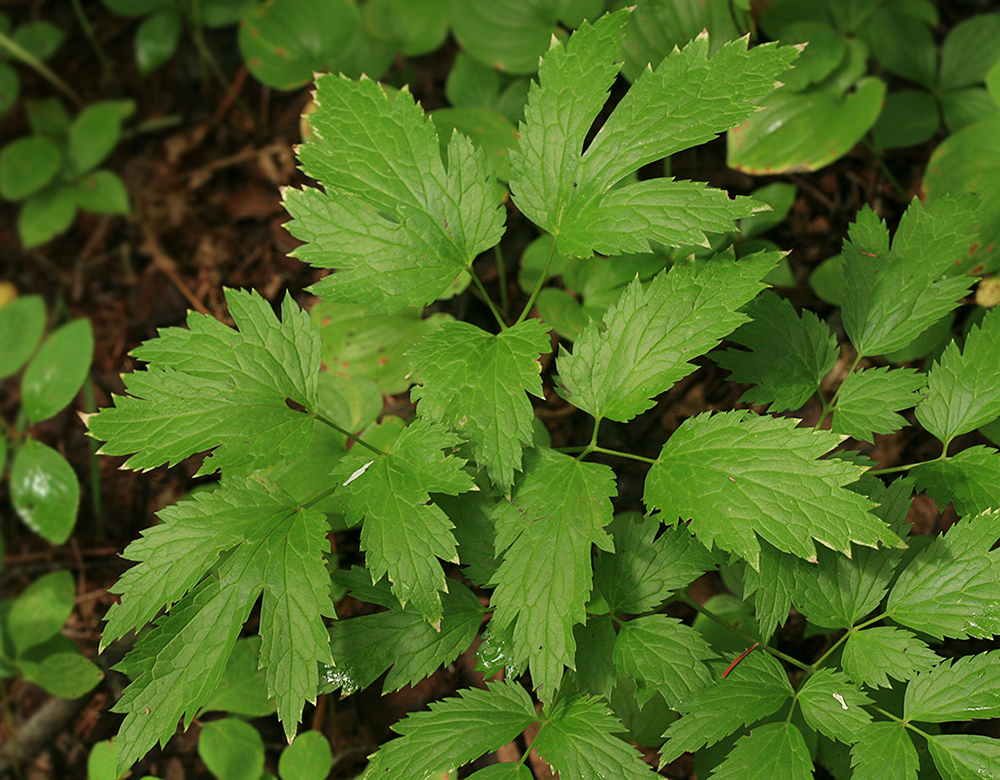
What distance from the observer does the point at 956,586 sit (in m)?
1.15

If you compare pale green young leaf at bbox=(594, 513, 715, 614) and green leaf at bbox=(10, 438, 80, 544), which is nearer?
pale green young leaf at bbox=(594, 513, 715, 614)

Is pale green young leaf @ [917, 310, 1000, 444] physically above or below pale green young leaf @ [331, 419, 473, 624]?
below

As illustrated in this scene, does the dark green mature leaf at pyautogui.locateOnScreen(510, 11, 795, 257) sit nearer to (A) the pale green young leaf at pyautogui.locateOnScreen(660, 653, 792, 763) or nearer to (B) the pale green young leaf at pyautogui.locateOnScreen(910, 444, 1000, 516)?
(B) the pale green young leaf at pyautogui.locateOnScreen(910, 444, 1000, 516)

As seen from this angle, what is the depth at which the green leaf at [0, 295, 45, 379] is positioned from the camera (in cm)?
202

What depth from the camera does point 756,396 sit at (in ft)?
4.62

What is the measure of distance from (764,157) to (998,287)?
25.4 inches

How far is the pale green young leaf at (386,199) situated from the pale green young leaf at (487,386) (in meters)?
0.13

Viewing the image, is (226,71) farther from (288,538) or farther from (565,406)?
(288,538)

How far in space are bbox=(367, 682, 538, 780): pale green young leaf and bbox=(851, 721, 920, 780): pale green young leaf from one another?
53 centimetres

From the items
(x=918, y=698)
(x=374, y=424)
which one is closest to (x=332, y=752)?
(x=374, y=424)

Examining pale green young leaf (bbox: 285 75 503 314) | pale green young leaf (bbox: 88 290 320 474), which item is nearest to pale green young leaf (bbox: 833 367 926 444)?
pale green young leaf (bbox: 285 75 503 314)

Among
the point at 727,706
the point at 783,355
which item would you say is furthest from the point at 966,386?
the point at 727,706

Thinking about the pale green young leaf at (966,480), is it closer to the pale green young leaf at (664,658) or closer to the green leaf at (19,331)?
the pale green young leaf at (664,658)

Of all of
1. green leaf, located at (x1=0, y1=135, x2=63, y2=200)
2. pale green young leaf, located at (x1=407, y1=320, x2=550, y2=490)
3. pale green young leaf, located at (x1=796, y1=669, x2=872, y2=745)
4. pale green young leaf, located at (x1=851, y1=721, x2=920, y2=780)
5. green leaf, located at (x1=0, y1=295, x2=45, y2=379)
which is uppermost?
green leaf, located at (x1=0, y1=135, x2=63, y2=200)
